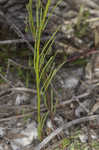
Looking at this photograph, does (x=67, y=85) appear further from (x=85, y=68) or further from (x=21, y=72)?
(x=21, y=72)

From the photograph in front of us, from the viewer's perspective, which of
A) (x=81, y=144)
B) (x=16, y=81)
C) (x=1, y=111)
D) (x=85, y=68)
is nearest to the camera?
(x=81, y=144)

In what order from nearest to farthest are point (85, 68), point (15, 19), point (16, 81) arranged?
point (16, 81)
point (85, 68)
point (15, 19)

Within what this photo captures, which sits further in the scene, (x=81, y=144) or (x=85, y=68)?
(x=85, y=68)

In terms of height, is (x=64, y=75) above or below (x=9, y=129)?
above

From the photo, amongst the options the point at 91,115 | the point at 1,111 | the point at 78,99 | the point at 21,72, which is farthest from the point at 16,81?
the point at 91,115

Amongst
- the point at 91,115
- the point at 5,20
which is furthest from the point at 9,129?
the point at 5,20

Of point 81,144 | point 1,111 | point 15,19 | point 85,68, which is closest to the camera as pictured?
point 81,144

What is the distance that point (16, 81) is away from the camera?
137 centimetres

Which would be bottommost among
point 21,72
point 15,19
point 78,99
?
point 78,99

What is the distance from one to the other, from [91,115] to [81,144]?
15cm

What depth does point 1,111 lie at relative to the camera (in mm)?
1224

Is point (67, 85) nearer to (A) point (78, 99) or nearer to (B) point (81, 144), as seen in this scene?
(A) point (78, 99)

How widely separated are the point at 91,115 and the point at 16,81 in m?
0.50

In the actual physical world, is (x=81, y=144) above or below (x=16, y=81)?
below
